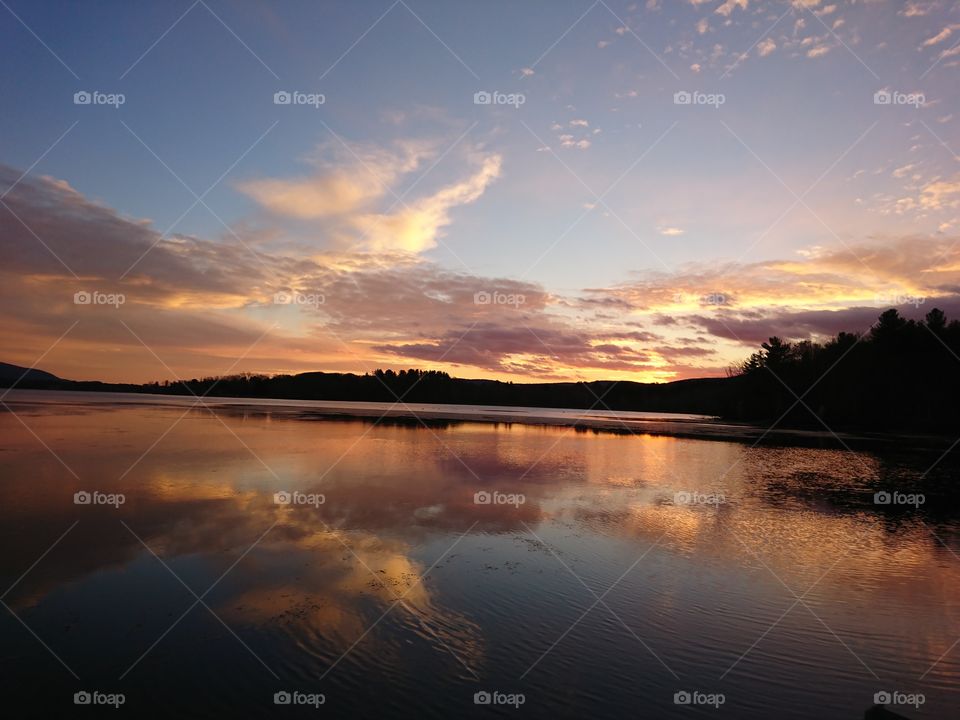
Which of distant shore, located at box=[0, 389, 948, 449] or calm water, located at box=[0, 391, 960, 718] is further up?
distant shore, located at box=[0, 389, 948, 449]

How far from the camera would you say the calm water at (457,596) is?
5660 mm

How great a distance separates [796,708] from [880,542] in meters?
9.04

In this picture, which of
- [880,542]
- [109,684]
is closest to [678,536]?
[880,542]

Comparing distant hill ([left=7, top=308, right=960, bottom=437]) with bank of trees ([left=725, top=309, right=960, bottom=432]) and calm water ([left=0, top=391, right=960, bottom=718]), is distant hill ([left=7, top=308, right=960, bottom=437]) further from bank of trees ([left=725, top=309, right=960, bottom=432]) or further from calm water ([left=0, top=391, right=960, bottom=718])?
calm water ([left=0, top=391, right=960, bottom=718])

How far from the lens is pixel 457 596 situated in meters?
8.15

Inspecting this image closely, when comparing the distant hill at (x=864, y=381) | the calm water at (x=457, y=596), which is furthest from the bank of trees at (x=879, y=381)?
the calm water at (x=457, y=596)

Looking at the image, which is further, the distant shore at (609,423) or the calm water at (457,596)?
the distant shore at (609,423)

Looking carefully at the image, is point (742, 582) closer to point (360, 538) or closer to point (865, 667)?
point (865, 667)

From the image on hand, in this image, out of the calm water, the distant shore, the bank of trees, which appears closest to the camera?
the calm water

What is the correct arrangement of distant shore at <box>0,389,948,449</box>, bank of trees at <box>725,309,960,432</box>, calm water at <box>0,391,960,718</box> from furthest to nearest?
bank of trees at <box>725,309,960,432</box>
distant shore at <box>0,389,948,449</box>
calm water at <box>0,391,960,718</box>

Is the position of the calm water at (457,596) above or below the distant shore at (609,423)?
below

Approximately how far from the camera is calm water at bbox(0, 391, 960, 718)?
18.6 feet

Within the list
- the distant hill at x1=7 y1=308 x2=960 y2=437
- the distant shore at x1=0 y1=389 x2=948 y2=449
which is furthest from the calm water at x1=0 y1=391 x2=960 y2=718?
the distant hill at x1=7 y1=308 x2=960 y2=437

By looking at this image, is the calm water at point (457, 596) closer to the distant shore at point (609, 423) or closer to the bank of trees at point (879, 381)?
the distant shore at point (609, 423)
